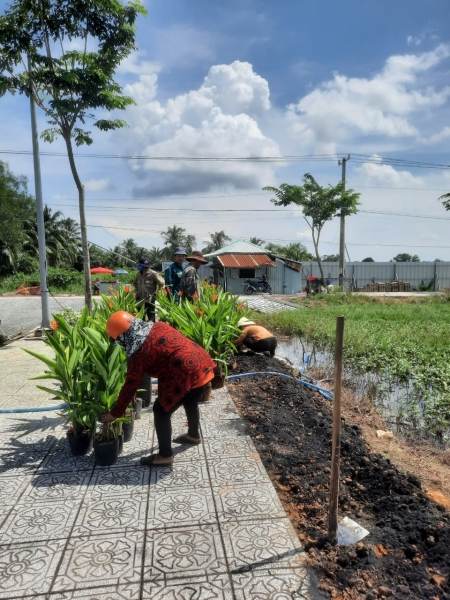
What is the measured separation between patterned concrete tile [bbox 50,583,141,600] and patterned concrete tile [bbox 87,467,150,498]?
84 centimetres

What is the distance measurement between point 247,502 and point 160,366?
1099 mm

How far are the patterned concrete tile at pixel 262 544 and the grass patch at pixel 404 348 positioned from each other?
2.72 m

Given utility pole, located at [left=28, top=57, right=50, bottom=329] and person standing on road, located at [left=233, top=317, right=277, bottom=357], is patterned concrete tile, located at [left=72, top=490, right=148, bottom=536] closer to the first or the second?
person standing on road, located at [left=233, top=317, right=277, bottom=357]

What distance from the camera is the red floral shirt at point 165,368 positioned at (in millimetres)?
3055

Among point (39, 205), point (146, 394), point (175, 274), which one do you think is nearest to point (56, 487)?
point (146, 394)

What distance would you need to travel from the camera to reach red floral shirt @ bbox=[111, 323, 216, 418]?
120 inches

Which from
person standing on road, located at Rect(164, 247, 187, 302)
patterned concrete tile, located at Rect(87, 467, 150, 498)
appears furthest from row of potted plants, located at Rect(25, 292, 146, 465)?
person standing on road, located at Rect(164, 247, 187, 302)

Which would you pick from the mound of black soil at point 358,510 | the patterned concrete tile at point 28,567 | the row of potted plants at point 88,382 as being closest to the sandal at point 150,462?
the row of potted plants at point 88,382

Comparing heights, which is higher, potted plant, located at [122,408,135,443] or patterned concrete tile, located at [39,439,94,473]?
potted plant, located at [122,408,135,443]

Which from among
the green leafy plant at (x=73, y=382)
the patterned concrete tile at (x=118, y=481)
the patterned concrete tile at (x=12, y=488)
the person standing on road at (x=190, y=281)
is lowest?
the patterned concrete tile at (x=12, y=488)

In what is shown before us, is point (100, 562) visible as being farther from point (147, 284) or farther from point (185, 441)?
point (147, 284)

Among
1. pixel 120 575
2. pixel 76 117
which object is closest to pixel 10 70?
pixel 76 117

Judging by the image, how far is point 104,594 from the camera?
2033mm

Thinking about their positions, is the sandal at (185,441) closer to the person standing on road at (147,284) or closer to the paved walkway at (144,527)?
the paved walkway at (144,527)
